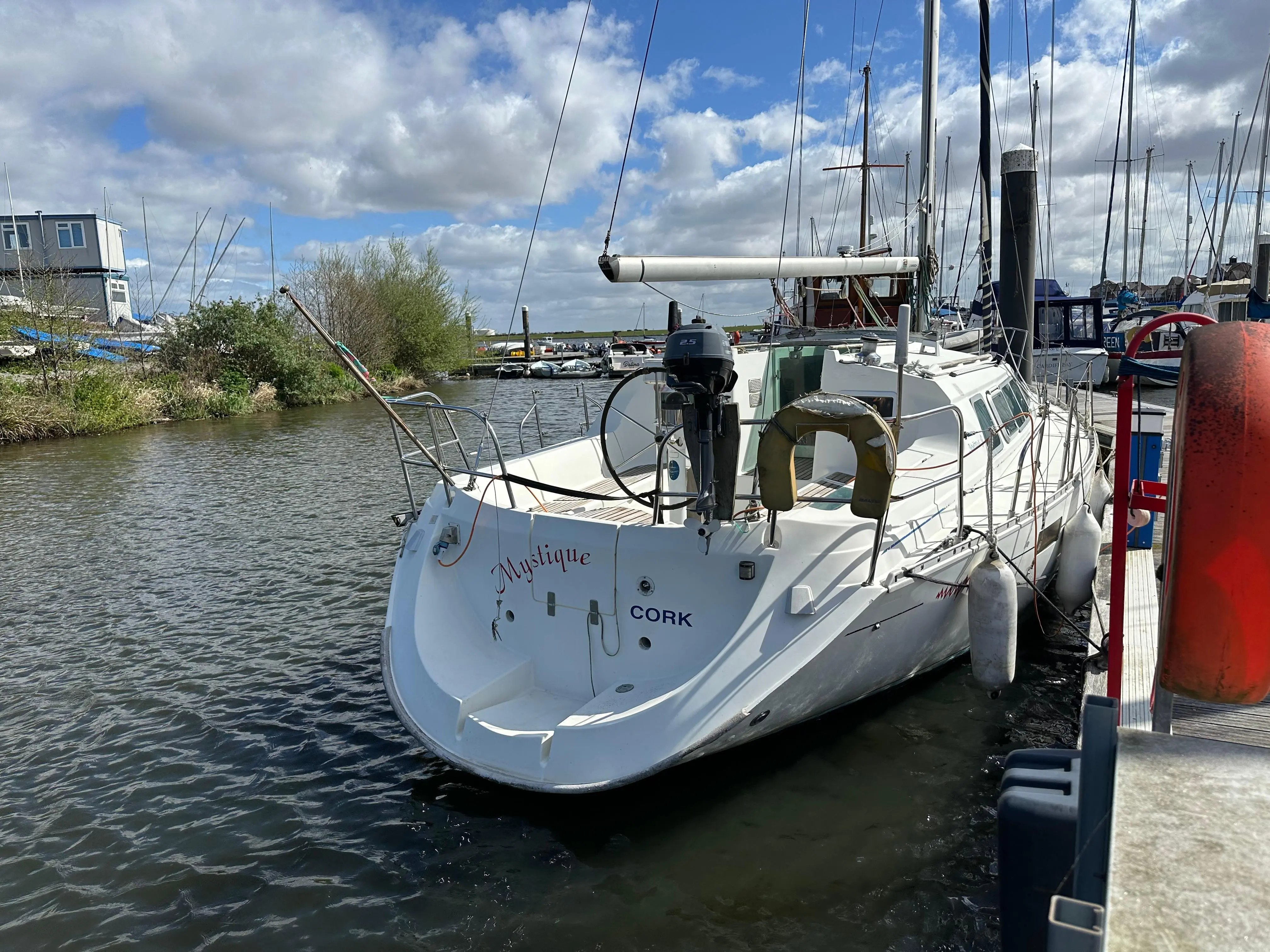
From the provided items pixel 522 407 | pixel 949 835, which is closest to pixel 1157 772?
pixel 949 835

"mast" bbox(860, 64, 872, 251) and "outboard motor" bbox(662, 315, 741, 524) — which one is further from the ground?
"mast" bbox(860, 64, 872, 251)

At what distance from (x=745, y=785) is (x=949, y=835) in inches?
43.4

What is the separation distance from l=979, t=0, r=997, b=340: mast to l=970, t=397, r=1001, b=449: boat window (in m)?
3.10

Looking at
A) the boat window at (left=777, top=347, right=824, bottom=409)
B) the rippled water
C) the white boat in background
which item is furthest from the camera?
the white boat in background

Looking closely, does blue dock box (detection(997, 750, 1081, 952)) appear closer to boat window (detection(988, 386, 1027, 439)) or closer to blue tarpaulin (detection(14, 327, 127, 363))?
boat window (detection(988, 386, 1027, 439))

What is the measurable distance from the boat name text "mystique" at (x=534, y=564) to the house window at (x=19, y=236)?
5039cm

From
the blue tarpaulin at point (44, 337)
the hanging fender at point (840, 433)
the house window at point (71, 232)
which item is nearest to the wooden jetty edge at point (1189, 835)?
the hanging fender at point (840, 433)

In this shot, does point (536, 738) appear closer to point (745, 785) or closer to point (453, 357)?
point (745, 785)

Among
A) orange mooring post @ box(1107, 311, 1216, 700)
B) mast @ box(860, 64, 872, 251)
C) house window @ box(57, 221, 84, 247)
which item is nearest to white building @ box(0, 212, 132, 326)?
house window @ box(57, 221, 84, 247)

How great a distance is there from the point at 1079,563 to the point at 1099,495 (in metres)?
2.33

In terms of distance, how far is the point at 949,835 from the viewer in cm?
439

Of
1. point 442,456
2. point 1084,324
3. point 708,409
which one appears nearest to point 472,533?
point 442,456

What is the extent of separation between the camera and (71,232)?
1861 inches

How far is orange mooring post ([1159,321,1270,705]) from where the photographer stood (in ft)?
7.52
